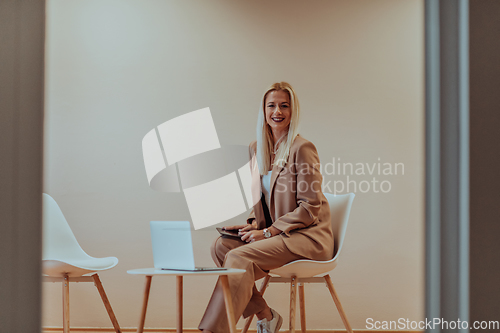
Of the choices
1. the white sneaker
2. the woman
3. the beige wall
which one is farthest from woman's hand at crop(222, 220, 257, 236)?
the beige wall

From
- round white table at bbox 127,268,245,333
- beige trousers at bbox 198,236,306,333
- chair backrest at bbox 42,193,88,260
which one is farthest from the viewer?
chair backrest at bbox 42,193,88,260

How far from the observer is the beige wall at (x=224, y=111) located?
9.03 ft

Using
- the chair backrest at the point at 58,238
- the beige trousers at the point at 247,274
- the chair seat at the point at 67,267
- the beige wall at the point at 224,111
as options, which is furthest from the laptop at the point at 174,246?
the beige wall at the point at 224,111

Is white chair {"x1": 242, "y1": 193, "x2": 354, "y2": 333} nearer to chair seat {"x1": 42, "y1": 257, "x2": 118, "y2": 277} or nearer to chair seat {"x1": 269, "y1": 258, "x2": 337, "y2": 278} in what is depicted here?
chair seat {"x1": 269, "y1": 258, "x2": 337, "y2": 278}

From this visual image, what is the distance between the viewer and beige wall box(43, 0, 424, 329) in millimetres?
2752

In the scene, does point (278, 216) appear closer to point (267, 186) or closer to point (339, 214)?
point (267, 186)

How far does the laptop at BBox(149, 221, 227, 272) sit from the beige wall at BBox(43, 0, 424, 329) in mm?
1186

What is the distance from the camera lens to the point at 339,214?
232cm

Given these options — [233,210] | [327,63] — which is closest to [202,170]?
[233,210]

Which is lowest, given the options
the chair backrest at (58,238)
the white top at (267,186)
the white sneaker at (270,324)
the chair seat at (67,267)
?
the white sneaker at (270,324)

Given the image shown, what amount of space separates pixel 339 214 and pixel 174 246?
3.26 feet

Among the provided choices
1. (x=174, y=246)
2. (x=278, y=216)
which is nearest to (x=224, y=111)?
(x=278, y=216)

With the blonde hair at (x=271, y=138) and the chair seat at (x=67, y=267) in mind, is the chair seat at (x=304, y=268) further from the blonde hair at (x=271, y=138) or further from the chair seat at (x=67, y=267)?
the chair seat at (x=67, y=267)

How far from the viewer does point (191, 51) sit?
286cm
